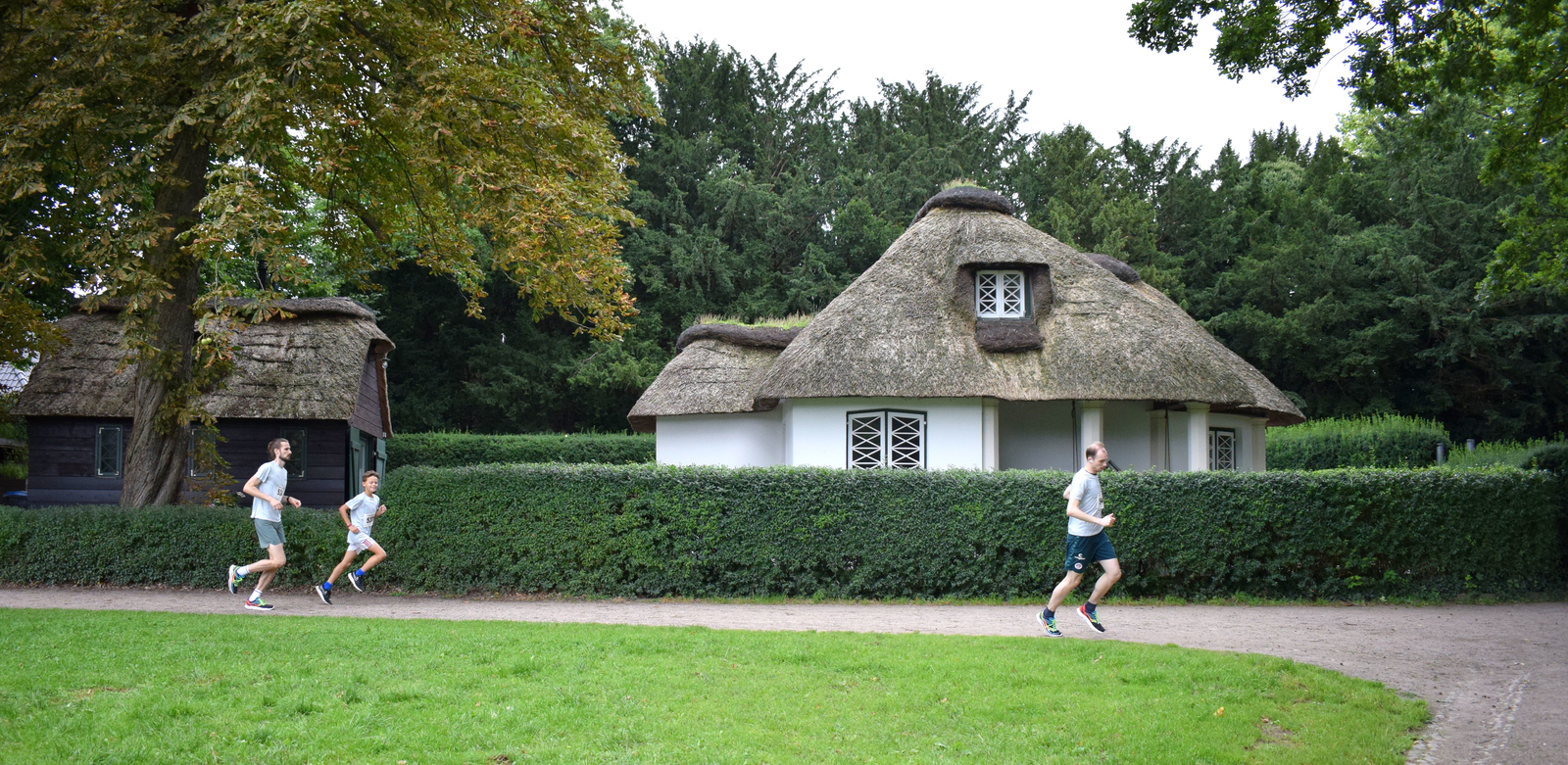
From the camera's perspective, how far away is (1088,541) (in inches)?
394

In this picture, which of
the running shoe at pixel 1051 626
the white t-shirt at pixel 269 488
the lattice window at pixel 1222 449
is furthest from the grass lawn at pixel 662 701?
the lattice window at pixel 1222 449

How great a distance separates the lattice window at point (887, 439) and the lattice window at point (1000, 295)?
2.64m

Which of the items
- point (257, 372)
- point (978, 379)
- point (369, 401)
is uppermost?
point (257, 372)

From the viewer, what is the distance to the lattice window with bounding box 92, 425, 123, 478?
21.0 m

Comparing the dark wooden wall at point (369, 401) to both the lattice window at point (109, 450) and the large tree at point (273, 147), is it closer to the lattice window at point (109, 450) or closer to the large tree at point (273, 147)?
the lattice window at point (109, 450)

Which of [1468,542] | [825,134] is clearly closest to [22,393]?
[1468,542]

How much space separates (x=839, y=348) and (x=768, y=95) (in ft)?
93.0

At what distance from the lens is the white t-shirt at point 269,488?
11727 mm

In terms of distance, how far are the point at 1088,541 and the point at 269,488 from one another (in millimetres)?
9035

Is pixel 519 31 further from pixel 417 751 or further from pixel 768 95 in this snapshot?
pixel 768 95

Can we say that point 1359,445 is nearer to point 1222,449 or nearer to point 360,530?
point 1222,449

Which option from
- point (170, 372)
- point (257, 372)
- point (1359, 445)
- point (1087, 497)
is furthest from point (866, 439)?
point (1359, 445)

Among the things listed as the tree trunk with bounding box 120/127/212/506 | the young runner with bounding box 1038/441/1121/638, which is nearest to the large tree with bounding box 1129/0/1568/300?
the young runner with bounding box 1038/441/1121/638

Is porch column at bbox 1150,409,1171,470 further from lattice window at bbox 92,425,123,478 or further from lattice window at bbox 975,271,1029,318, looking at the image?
lattice window at bbox 92,425,123,478
